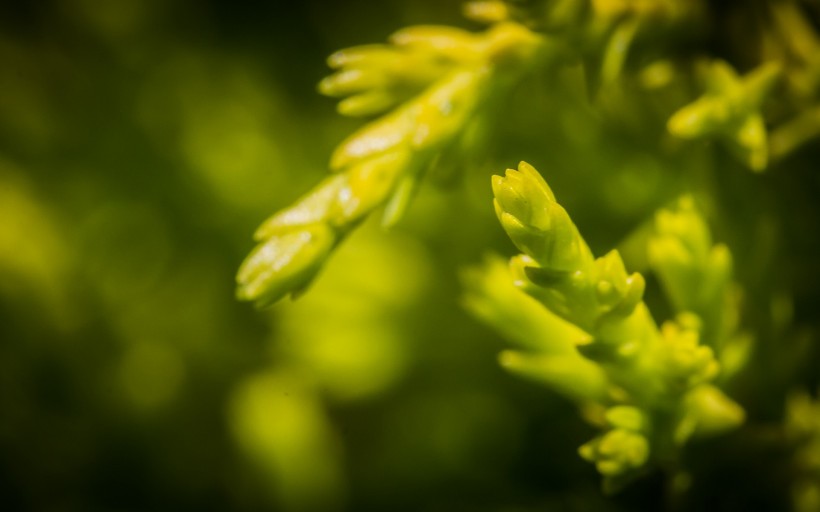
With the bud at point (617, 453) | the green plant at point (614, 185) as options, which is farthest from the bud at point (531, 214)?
the bud at point (617, 453)

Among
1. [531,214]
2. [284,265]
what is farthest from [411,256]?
[531,214]

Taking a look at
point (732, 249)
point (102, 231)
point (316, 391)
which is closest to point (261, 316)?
point (316, 391)

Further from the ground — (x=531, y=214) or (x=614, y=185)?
(x=614, y=185)

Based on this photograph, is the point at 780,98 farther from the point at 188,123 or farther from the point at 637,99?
the point at 188,123

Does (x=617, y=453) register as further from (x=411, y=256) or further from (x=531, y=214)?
(x=411, y=256)

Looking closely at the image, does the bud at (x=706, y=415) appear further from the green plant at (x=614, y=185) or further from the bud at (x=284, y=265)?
the bud at (x=284, y=265)

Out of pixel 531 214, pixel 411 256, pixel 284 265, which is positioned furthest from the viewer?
pixel 411 256

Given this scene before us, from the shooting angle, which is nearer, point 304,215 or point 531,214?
point 531,214
